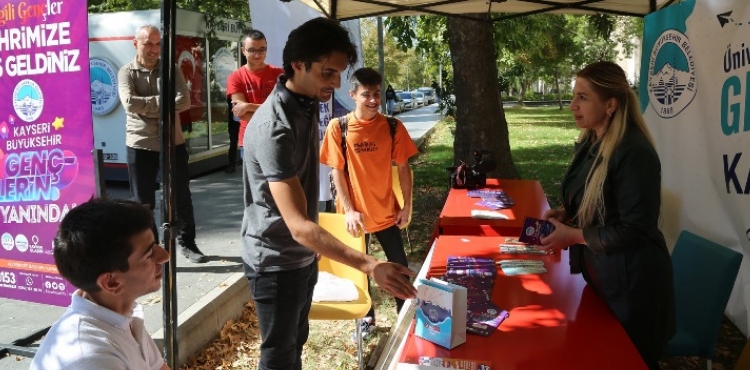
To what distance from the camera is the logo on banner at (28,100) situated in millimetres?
2732

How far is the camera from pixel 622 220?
2.16 m

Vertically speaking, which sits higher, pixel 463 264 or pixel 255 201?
pixel 255 201

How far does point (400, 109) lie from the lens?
30641mm

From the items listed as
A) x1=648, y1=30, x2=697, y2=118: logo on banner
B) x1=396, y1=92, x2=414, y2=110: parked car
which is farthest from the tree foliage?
x1=396, y1=92, x2=414, y2=110: parked car

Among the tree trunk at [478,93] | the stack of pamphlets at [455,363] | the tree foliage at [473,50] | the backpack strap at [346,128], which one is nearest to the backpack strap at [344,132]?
the backpack strap at [346,128]

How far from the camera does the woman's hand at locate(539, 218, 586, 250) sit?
2.31m

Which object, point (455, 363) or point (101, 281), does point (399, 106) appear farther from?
point (101, 281)

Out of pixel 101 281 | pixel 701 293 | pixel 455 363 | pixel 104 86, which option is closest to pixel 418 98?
pixel 104 86

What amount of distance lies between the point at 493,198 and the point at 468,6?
2.12 metres

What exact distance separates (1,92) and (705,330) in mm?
3502

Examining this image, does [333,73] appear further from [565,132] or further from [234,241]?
[565,132]

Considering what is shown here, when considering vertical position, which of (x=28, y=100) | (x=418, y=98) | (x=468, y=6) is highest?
(x=418, y=98)

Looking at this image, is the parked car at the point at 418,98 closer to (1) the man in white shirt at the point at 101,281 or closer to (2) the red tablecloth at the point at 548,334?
(2) the red tablecloth at the point at 548,334

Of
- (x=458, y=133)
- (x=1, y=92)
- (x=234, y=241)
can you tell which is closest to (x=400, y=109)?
(x=458, y=133)
